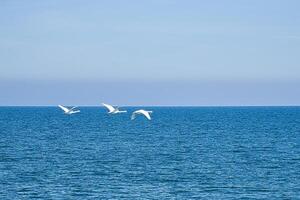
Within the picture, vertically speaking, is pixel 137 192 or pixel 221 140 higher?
pixel 221 140

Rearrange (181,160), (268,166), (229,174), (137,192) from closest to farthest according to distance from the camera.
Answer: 1. (137,192)
2. (229,174)
3. (268,166)
4. (181,160)

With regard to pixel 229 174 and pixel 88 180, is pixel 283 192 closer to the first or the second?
pixel 229 174

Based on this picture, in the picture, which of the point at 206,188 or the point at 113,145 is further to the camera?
the point at 113,145

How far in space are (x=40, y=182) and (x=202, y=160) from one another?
21494 mm

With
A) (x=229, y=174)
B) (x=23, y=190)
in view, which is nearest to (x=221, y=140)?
(x=229, y=174)

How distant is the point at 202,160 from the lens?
65000 millimetres

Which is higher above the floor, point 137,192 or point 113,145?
point 113,145

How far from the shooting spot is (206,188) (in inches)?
1811

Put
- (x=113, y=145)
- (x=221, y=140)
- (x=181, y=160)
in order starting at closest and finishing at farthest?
(x=181, y=160) → (x=113, y=145) → (x=221, y=140)

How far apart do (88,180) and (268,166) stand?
18.4 meters

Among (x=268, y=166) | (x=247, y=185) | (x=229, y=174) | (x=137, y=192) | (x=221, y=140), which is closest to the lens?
(x=137, y=192)

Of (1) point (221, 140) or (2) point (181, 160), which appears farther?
(1) point (221, 140)

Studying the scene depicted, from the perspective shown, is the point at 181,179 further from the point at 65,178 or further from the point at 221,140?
the point at 221,140

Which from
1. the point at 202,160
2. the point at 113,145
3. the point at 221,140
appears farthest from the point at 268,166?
the point at 221,140
